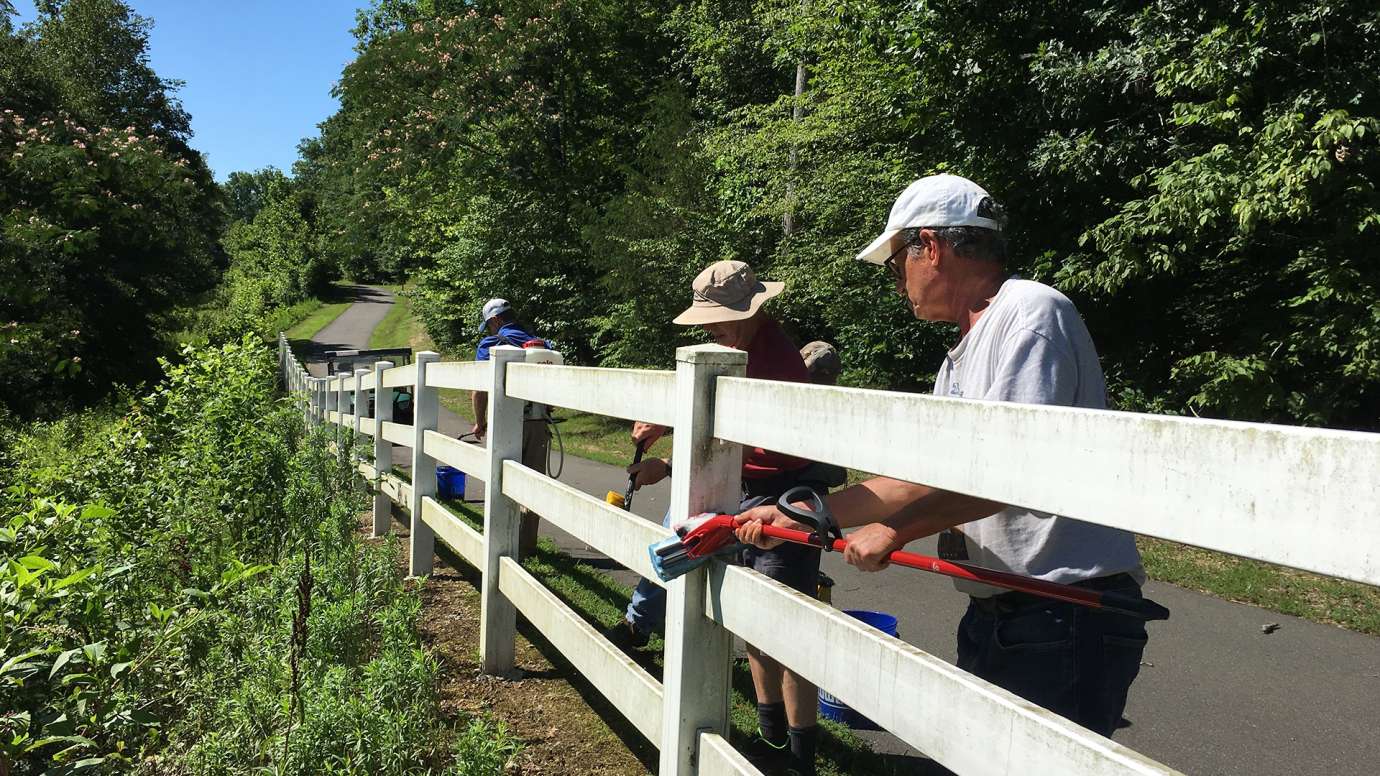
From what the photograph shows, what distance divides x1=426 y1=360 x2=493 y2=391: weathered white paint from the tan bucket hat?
123 cm

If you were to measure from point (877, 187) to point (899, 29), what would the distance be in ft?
10.7

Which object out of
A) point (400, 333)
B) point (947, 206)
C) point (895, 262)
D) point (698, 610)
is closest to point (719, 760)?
point (698, 610)

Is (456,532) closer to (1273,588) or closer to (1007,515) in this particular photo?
(1007,515)

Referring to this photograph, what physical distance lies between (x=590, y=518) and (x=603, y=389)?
467 mm

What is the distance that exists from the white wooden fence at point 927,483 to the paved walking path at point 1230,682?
178 centimetres

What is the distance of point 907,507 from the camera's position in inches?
79.7

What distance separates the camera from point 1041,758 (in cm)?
133

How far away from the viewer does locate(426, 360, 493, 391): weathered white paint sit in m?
4.74

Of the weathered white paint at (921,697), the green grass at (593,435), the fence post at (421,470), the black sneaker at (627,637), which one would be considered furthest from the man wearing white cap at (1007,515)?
the green grass at (593,435)

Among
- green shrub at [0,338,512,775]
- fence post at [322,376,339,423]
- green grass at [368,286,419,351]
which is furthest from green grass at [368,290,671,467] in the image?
green grass at [368,286,419,351]

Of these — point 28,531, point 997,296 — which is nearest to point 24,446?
point 28,531

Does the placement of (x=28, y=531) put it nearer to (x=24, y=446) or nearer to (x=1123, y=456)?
(x=1123, y=456)

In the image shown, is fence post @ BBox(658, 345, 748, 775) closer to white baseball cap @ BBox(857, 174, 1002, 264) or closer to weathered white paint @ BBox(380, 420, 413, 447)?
white baseball cap @ BBox(857, 174, 1002, 264)

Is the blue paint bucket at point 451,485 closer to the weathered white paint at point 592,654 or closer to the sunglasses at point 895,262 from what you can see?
the weathered white paint at point 592,654
